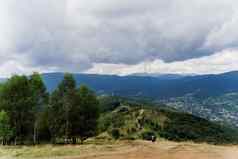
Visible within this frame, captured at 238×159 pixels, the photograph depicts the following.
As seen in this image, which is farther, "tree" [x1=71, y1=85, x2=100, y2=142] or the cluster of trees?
"tree" [x1=71, y1=85, x2=100, y2=142]

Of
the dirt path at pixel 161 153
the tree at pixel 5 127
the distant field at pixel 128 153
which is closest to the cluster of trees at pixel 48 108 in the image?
the tree at pixel 5 127

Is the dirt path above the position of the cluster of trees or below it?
below

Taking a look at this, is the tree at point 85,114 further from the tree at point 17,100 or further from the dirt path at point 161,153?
the dirt path at point 161,153

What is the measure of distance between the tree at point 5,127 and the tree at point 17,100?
40.5 inches

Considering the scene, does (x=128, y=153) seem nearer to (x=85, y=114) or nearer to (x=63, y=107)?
(x=63, y=107)

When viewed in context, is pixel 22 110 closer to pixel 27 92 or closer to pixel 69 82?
pixel 27 92

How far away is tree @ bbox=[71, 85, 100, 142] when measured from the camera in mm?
49719

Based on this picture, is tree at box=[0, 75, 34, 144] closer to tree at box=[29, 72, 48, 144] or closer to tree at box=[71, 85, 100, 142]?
tree at box=[29, 72, 48, 144]

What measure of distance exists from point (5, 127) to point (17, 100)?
15.2ft

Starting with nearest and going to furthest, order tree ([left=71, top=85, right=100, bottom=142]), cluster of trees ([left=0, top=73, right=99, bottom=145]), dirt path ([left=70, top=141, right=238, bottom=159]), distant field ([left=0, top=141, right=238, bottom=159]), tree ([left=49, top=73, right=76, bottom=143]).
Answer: dirt path ([left=70, top=141, right=238, bottom=159]) < distant field ([left=0, top=141, right=238, bottom=159]) < tree ([left=49, top=73, right=76, bottom=143]) < cluster of trees ([left=0, top=73, right=99, bottom=145]) < tree ([left=71, top=85, right=100, bottom=142])

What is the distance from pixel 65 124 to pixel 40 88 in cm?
759

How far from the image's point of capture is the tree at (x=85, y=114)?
49.7 m

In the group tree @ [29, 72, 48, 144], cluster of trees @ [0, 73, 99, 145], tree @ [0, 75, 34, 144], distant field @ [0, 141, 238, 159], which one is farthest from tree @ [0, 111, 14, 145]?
distant field @ [0, 141, 238, 159]

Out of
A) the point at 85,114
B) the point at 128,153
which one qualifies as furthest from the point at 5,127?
the point at 128,153
